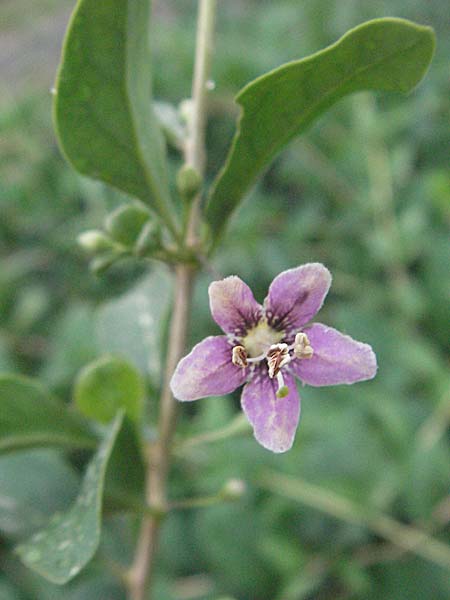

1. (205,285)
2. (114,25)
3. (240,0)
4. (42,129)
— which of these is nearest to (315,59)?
(114,25)

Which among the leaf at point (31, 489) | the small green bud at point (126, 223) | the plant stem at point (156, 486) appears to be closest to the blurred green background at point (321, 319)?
the leaf at point (31, 489)

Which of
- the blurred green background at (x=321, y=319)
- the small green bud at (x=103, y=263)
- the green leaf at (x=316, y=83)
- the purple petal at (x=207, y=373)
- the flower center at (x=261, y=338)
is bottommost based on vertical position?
the blurred green background at (x=321, y=319)

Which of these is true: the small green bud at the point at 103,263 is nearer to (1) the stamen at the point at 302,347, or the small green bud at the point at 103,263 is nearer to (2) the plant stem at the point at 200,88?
(2) the plant stem at the point at 200,88

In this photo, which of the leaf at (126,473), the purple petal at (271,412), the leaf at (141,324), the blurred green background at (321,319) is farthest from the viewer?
the blurred green background at (321,319)

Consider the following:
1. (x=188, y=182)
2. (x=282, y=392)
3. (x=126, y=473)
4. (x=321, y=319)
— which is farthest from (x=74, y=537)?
Answer: (x=321, y=319)

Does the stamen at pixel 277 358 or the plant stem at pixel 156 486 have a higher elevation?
the stamen at pixel 277 358

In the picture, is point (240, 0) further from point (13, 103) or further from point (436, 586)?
point (436, 586)
